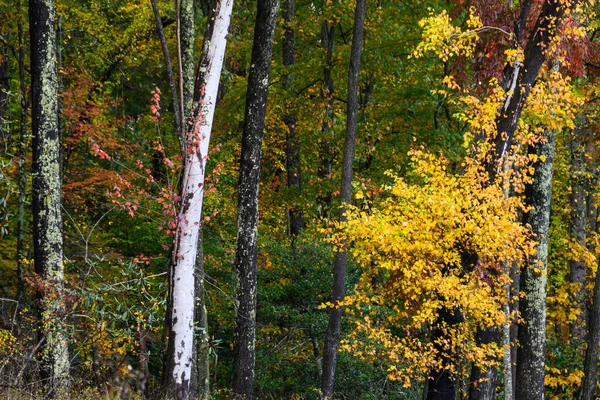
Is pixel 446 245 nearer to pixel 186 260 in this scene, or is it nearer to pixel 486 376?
pixel 486 376

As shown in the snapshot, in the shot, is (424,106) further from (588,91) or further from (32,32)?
(32,32)

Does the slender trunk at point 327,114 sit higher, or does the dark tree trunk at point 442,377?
the slender trunk at point 327,114

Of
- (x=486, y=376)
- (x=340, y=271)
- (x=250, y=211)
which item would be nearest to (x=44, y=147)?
(x=250, y=211)

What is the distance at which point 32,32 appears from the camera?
902 cm

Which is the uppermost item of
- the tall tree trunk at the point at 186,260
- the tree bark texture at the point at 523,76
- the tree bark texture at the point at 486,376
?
the tree bark texture at the point at 523,76

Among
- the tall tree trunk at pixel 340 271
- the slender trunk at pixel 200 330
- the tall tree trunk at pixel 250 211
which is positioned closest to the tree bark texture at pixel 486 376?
the tall tree trunk at pixel 340 271

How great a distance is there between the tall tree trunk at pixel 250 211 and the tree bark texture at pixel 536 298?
5.67m

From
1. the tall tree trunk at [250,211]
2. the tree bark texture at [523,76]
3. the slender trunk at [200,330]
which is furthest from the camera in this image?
the slender trunk at [200,330]

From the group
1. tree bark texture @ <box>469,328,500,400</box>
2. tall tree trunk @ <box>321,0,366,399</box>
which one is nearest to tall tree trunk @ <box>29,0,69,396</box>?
tall tree trunk @ <box>321,0,366,399</box>

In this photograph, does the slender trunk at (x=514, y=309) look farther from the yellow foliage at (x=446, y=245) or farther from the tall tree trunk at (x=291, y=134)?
the tall tree trunk at (x=291, y=134)

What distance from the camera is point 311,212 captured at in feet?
61.3

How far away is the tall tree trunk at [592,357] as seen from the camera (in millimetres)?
14891

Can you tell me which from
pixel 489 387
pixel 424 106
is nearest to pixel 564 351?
pixel 489 387

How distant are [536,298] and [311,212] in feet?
25.4
